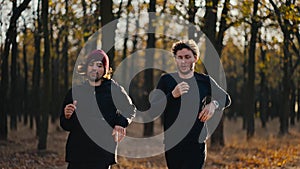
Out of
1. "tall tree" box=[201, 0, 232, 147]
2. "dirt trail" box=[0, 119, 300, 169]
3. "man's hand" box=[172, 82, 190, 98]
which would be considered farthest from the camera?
"tall tree" box=[201, 0, 232, 147]

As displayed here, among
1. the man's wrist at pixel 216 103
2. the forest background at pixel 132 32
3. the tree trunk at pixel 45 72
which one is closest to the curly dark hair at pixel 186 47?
the man's wrist at pixel 216 103

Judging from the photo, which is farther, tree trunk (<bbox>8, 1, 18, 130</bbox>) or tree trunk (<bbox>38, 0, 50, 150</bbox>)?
tree trunk (<bbox>8, 1, 18, 130</bbox>)

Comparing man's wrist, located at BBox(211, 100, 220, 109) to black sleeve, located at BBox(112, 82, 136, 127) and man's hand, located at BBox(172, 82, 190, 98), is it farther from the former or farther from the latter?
black sleeve, located at BBox(112, 82, 136, 127)

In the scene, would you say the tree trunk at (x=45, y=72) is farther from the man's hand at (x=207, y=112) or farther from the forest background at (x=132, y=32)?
the man's hand at (x=207, y=112)

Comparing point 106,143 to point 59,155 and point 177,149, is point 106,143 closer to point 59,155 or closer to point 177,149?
point 177,149

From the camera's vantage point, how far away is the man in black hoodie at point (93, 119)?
6062mm

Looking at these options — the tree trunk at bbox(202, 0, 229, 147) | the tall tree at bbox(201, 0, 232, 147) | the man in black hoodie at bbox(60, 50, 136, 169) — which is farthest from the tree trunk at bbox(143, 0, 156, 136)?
the man in black hoodie at bbox(60, 50, 136, 169)

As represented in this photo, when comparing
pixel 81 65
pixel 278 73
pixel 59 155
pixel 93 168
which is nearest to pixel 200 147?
pixel 93 168

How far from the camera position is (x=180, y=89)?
5938 millimetres

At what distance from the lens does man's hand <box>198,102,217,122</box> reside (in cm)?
604

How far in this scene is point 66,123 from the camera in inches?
238

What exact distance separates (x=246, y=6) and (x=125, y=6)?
938cm

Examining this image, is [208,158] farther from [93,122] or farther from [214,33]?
[93,122]

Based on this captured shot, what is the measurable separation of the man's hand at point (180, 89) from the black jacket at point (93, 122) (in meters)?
0.65
